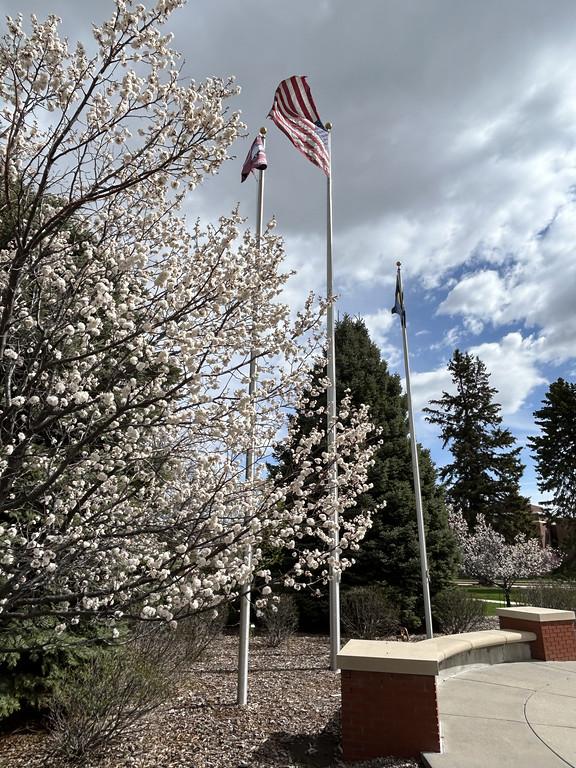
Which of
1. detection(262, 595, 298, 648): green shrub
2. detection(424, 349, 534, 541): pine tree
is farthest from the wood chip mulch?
detection(424, 349, 534, 541): pine tree

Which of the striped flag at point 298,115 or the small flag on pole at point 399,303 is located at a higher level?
the striped flag at point 298,115

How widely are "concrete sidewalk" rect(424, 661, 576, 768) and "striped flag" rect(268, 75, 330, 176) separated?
764cm

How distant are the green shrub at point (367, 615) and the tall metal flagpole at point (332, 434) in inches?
82.4

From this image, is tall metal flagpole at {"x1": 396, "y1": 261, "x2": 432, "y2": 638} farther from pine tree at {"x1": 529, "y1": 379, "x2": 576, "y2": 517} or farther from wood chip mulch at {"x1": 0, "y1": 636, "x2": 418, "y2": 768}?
pine tree at {"x1": 529, "y1": 379, "x2": 576, "y2": 517}

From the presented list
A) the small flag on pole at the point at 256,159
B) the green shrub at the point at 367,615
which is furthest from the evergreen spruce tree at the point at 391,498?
the small flag on pole at the point at 256,159

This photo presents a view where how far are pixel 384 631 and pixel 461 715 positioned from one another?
18.2 feet

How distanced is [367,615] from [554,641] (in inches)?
138

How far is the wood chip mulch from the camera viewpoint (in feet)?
13.8

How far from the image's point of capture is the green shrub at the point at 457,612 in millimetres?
10609

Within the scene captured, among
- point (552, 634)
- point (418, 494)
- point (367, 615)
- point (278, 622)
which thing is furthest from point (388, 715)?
point (418, 494)

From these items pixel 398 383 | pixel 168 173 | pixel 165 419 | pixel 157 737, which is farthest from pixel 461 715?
pixel 398 383

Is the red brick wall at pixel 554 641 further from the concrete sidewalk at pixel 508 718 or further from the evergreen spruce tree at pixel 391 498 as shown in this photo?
the evergreen spruce tree at pixel 391 498

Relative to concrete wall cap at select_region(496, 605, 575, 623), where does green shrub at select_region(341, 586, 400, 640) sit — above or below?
below

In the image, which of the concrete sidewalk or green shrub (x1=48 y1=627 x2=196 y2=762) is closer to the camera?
the concrete sidewalk
